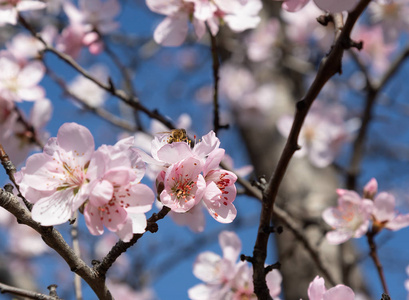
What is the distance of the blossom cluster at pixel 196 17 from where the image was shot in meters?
1.16

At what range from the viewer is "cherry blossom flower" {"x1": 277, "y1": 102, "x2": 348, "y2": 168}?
2.47m

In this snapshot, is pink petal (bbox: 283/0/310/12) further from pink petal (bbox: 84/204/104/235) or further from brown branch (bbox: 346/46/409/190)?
brown branch (bbox: 346/46/409/190)

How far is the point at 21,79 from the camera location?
1642 mm

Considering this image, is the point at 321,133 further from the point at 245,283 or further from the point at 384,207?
the point at 245,283

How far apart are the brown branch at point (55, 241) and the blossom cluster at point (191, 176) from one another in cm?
18

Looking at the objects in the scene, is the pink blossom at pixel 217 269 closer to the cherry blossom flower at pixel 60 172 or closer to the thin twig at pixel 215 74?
the thin twig at pixel 215 74

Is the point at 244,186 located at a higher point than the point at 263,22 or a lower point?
lower

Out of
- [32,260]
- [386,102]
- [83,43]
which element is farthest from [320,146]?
[32,260]

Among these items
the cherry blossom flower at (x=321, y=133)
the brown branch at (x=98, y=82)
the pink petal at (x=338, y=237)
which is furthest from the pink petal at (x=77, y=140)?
the cherry blossom flower at (x=321, y=133)

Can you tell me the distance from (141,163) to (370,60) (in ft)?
12.1

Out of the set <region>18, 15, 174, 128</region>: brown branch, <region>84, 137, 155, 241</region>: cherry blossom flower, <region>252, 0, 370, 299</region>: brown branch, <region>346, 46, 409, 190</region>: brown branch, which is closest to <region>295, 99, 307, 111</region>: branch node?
<region>252, 0, 370, 299</region>: brown branch

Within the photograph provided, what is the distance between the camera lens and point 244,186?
4.63 ft

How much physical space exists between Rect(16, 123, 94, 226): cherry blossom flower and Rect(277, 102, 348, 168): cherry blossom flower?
68.4 inches

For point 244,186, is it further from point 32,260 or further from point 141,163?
point 32,260
